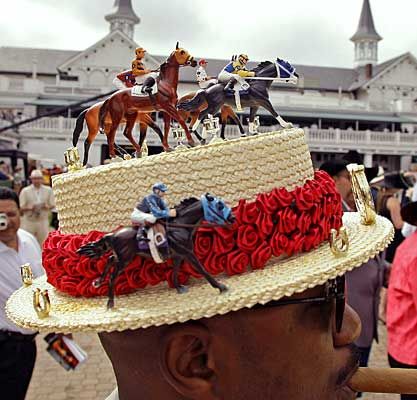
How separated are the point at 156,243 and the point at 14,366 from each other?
8.92 feet

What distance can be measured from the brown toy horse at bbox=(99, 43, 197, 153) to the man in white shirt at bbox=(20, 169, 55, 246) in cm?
757

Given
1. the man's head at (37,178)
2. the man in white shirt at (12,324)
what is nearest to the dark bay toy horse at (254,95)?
the man in white shirt at (12,324)

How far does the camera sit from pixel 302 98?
3378cm

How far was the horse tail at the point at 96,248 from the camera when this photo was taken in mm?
1291

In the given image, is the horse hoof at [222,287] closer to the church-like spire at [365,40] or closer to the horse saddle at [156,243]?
the horse saddle at [156,243]

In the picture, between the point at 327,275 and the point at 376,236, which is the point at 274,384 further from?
the point at 376,236

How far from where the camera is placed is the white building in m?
26.3

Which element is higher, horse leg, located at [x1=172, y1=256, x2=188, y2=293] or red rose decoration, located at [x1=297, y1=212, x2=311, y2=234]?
red rose decoration, located at [x1=297, y1=212, x2=311, y2=234]

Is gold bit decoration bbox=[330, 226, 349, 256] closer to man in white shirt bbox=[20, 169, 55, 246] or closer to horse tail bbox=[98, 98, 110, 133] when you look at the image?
horse tail bbox=[98, 98, 110, 133]

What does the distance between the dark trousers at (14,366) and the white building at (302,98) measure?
14.0 metres

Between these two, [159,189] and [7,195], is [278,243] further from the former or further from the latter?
[7,195]

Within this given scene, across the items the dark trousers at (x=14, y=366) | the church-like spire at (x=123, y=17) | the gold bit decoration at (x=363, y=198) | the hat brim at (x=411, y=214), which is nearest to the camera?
the gold bit decoration at (x=363, y=198)

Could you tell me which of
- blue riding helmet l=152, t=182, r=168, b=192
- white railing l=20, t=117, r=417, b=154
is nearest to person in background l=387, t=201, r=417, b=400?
blue riding helmet l=152, t=182, r=168, b=192

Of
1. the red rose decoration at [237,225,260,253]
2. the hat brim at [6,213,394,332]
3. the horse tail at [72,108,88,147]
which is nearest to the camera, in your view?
the hat brim at [6,213,394,332]
